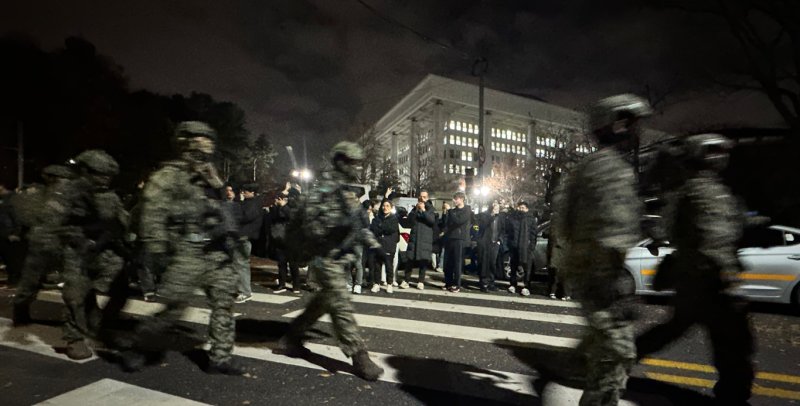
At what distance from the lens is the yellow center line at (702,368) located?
417cm

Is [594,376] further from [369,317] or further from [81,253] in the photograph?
[81,253]

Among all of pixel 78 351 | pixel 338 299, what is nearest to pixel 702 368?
pixel 338 299

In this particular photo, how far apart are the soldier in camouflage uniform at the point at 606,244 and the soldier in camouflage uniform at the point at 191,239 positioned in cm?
281

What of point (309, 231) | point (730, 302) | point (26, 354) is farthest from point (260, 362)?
point (730, 302)

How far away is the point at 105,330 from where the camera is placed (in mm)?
5141

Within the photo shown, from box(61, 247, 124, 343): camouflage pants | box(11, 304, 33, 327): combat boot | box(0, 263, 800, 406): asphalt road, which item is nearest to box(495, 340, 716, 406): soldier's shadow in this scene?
box(0, 263, 800, 406): asphalt road

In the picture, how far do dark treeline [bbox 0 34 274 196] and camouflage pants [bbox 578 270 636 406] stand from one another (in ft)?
88.9

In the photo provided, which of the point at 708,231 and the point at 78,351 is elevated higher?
the point at 708,231

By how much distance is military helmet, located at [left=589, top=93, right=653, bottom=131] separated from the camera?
2.90 meters

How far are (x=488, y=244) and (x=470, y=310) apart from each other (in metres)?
2.52

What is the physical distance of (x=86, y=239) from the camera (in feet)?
14.7

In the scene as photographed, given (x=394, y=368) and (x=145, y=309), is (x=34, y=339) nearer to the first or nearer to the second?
(x=145, y=309)

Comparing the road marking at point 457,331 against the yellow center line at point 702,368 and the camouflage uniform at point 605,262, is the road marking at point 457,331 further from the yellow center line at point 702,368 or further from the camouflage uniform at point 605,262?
the camouflage uniform at point 605,262

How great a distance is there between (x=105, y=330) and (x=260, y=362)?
2038mm
